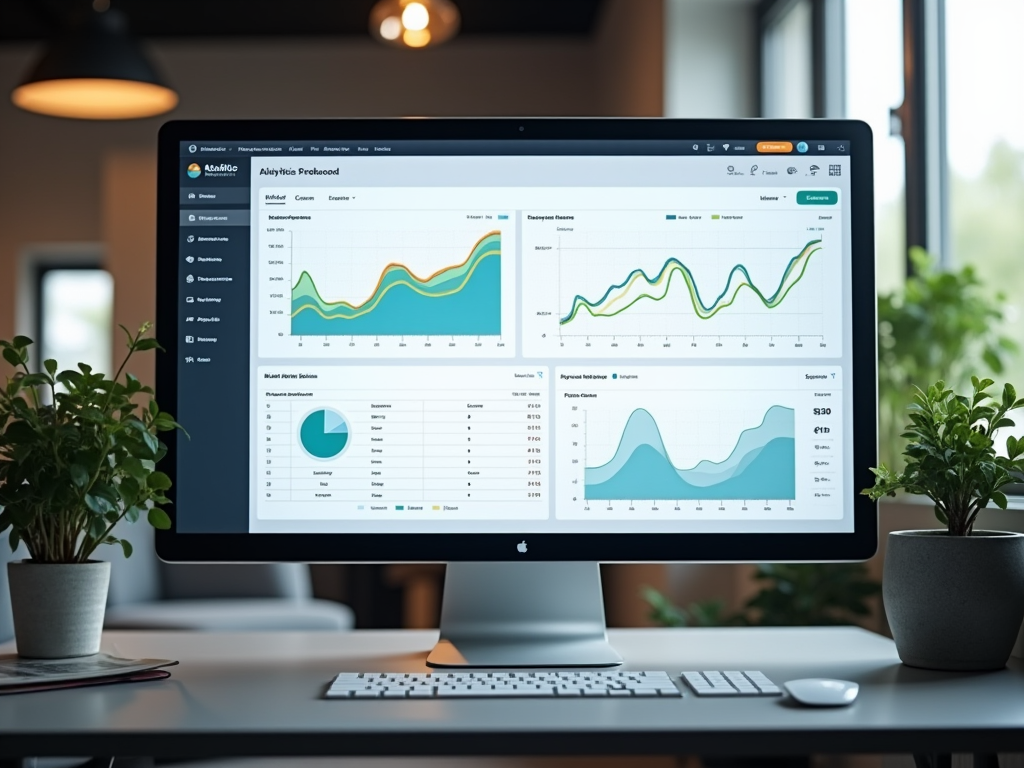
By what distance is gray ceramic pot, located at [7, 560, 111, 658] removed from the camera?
952mm

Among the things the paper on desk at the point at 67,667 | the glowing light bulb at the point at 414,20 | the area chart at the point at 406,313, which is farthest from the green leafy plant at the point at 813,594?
the glowing light bulb at the point at 414,20

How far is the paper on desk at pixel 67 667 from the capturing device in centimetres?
87

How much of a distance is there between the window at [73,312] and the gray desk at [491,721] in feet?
15.0

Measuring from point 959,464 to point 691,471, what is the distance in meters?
0.25

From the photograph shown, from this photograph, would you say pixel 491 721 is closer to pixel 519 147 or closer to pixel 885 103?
pixel 519 147

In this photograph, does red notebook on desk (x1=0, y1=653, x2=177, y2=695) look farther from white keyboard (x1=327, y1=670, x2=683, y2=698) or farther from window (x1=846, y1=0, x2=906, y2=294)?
window (x1=846, y1=0, x2=906, y2=294)

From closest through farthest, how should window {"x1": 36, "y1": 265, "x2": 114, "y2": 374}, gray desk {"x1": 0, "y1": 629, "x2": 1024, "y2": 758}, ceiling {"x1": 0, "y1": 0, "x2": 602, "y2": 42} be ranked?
gray desk {"x1": 0, "y1": 629, "x2": 1024, "y2": 758} → ceiling {"x1": 0, "y1": 0, "x2": 602, "y2": 42} → window {"x1": 36, "y1": 265, "x2": 114, "y2": 374}

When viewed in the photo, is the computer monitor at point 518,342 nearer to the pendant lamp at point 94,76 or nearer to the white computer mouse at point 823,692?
the white computer mouse at point 823,692

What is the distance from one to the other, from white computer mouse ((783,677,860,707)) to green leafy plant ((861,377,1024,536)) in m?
0.22

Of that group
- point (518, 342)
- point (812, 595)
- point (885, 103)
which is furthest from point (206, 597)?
point (518, 342)

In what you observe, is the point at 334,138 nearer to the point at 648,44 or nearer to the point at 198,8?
the point at 648,44

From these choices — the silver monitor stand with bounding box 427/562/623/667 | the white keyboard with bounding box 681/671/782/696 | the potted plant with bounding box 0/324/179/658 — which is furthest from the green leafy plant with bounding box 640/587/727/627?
the potted plant with bounding box 0/324/179/658

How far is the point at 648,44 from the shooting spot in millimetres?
3527

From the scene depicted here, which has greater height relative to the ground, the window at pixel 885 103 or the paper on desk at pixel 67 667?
the window at pixel 885 103
